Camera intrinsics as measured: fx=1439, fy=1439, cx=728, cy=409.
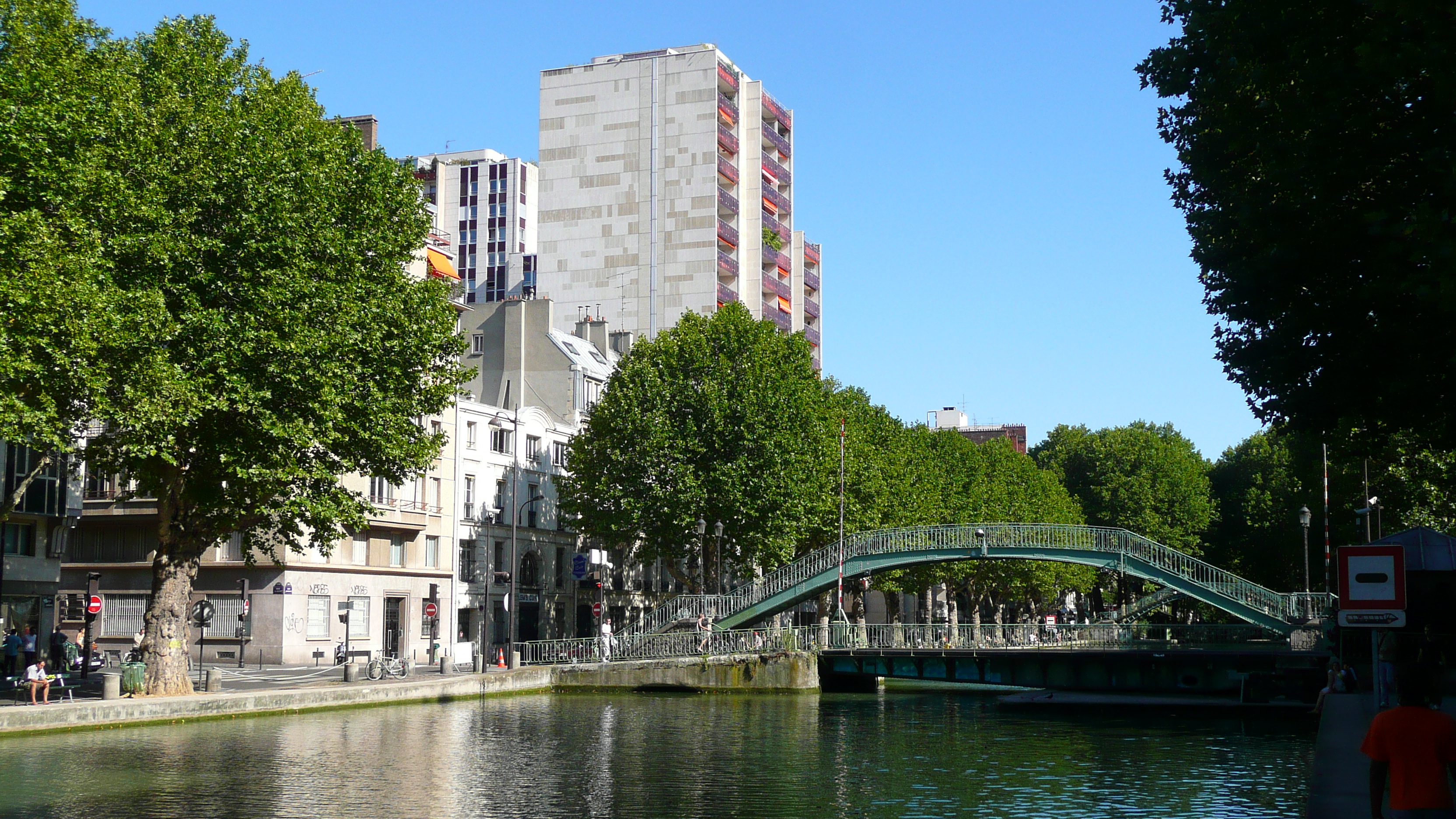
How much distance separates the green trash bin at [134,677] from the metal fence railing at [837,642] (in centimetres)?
1801

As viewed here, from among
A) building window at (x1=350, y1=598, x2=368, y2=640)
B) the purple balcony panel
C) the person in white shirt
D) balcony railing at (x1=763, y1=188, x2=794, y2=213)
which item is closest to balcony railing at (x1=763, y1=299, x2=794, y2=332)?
the purple balcony panel

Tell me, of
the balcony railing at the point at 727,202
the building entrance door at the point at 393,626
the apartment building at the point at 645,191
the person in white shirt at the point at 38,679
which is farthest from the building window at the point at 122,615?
the balcony railing at the point at 727,202

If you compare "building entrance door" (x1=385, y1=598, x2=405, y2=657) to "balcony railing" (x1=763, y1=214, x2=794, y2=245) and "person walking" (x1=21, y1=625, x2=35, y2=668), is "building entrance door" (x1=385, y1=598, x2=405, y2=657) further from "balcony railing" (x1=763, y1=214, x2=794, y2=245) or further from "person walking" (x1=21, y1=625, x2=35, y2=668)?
"balcony railing" (x1=763, y1=214, x2=794, y2=245)

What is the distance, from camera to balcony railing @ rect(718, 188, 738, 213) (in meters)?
91.5

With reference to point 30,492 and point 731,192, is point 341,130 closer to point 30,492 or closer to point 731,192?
point 30,492

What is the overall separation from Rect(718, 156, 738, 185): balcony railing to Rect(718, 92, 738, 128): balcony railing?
99.4 inches

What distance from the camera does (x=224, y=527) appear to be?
1412 inches

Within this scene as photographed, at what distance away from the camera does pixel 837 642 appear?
53062mm

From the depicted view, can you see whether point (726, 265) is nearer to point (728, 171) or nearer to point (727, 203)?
point (727, 203)

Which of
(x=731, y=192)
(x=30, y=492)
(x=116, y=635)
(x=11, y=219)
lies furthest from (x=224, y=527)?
(x=731, y=192)

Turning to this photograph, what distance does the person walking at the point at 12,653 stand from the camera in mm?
39781

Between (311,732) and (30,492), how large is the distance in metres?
21.6

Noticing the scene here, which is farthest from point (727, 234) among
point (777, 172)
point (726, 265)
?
point (777, 172)

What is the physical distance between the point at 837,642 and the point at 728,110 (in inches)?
1950
